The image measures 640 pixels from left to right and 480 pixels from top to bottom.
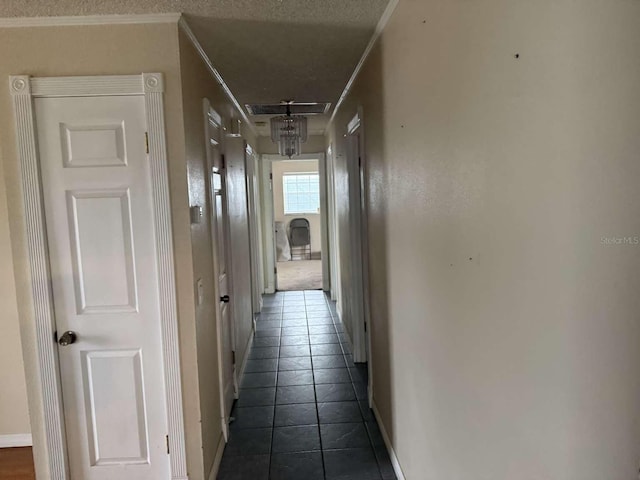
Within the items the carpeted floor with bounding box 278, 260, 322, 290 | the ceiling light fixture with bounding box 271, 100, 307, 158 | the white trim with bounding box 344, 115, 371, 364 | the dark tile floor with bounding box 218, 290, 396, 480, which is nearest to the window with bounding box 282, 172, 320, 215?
the carpeted floor with bounding box 278, 260, 322, 290

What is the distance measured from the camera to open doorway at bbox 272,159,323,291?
998cm

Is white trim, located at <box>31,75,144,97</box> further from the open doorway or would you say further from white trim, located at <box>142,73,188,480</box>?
the open doorway

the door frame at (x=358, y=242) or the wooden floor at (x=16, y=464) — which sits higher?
the door frame at (x=358, y=242)

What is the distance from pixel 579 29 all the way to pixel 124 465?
2546 millimetres

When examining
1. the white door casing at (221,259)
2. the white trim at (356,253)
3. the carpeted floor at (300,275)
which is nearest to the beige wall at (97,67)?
the white door casing at (221,259)

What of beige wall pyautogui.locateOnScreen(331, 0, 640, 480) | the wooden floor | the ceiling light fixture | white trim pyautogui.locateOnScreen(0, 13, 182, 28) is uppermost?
white trim pyautogui.locateOnScreen(0, 13, 182, 28)

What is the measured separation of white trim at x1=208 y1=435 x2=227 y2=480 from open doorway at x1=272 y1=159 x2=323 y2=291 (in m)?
7.08

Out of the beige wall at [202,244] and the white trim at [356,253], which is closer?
the beige wall at [202,244]

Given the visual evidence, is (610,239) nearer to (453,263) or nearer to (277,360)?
(453,263)

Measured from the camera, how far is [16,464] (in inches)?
102

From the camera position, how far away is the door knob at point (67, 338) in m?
2.12

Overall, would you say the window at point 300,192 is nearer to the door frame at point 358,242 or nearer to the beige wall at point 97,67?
the door frame at point 358,242

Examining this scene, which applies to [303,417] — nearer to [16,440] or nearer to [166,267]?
[166,267]

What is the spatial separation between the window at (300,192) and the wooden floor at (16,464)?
7733 millimetres
